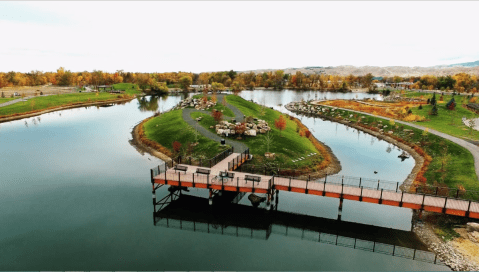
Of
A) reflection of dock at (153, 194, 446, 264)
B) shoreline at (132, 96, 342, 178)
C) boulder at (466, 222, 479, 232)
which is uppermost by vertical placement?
shoreline at (132, 96, 342, 178)

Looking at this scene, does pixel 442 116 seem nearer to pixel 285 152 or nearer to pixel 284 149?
pixel 284 149

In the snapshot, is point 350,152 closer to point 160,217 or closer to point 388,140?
point 388,140

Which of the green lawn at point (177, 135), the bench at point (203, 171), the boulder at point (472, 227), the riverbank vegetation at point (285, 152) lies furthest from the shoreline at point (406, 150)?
the green lawn at point (177, 135)

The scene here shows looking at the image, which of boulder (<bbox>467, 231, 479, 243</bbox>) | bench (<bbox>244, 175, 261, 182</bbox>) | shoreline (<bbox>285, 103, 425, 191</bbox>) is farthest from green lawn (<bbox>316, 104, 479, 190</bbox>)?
bench (<bbox>244, 175, 261, 182</bbox>)

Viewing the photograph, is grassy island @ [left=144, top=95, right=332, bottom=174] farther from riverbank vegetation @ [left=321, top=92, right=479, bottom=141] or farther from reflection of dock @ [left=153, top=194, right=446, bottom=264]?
riverbank vegetation @ [left=321, top=92, right=479, bottom=141]

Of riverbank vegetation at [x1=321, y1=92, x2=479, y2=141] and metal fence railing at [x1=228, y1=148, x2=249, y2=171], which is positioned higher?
riverbank vegetation at [x1=321, y1=92, x2=479, y2=141]

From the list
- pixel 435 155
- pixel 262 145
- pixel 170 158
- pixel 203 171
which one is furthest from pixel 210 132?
pixel 435 155

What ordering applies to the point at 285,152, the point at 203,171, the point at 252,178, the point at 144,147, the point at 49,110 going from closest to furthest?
1. the point at 252,178
2. the point at 203,171
3. the point at 285,152
4. the point at 144,147
5. the point at 49,110
